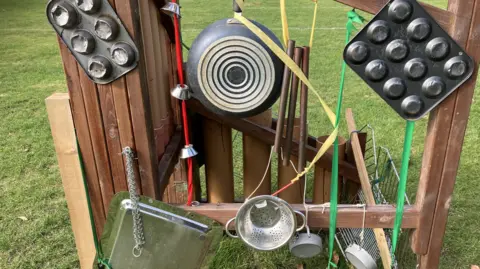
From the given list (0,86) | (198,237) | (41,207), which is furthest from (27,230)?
(0,86)

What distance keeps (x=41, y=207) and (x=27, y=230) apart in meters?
0.31

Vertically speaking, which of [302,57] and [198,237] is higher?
[302,57]

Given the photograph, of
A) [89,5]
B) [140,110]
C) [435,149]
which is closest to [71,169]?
[140,110]

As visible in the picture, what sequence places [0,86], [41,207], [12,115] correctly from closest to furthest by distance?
1. [41,207]
2. [12,115]
3. [0,86]

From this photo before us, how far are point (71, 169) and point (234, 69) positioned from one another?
865 mm

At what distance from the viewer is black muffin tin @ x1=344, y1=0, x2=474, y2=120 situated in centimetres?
145

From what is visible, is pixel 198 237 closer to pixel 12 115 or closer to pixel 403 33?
pixel 403 33

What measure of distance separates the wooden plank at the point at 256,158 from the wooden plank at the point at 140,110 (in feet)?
3.13

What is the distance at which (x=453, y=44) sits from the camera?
1.47 meters

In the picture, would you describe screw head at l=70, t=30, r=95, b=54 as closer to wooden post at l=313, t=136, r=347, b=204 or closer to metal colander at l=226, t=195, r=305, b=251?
metal colander at l=226, t=195, r=305, b=251

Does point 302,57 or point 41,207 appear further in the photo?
point 41,207

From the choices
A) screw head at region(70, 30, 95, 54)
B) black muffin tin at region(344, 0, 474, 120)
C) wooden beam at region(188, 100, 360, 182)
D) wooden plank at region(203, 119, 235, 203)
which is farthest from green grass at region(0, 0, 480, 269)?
screw head at region(70, 30, 95, 54)

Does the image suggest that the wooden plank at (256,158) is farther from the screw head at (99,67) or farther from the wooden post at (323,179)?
the screw head at (99,67)

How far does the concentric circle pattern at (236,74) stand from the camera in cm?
161
